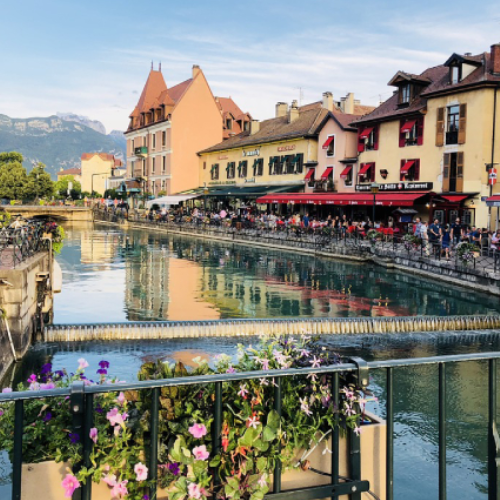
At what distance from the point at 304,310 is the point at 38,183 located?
3667 inches

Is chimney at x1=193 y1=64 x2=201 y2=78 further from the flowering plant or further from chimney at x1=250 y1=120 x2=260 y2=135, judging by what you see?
the flowering plant

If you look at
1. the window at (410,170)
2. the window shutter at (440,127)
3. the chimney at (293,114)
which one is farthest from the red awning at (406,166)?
the chimney at (293,114)

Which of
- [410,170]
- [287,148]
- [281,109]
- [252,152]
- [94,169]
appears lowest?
[410,170]

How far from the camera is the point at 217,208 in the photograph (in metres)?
68.8

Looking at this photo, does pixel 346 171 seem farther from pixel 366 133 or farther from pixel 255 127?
pixel 255 127

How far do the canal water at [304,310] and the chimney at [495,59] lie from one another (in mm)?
13867

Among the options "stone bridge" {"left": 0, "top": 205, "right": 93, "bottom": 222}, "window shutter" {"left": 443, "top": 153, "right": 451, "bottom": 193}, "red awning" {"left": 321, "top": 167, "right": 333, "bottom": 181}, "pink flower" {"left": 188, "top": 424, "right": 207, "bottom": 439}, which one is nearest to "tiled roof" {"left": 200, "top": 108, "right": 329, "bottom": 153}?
"red awning" {"left": 321, "top": 167, "right": 333, "bottom": 181}

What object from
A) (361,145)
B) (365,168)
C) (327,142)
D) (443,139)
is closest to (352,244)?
(443,139)

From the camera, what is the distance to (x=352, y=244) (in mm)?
37000

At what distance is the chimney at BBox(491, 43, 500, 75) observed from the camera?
3606 centimetres

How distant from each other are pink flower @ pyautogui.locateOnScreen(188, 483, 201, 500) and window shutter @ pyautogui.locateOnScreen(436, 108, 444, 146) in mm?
37876

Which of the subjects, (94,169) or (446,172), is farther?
(94,169)

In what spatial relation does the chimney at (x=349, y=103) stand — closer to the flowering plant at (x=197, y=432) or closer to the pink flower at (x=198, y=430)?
the flowering plant at (x=197, y=432)

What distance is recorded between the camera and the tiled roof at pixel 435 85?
36.0 metres
